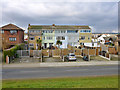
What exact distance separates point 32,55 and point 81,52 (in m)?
12.8

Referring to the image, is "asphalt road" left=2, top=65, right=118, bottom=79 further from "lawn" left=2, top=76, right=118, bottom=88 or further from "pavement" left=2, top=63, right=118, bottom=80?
"lawn" left=2, top=76, right=118, bottom=88

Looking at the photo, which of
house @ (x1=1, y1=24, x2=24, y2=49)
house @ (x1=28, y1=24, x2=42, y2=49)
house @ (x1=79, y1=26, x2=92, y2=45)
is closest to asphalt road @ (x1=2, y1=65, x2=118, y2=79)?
house @ (x1=1, y1=24, x2=24, y2=49)

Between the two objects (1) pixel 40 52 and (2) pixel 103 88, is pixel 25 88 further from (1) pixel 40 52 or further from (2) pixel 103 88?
(1) pixel 40 52

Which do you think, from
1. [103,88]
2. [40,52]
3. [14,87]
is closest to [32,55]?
[40,52]

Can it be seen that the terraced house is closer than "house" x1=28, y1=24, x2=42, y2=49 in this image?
No

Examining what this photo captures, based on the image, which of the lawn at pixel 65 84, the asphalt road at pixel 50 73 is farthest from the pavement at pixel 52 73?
the lawn at pixel 65 84

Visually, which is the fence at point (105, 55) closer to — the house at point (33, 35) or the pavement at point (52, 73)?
the pavement at point (52, 73)

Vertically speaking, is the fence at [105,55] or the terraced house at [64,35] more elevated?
the terraced house at [64,35]

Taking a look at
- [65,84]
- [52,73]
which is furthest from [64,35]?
[65,84]

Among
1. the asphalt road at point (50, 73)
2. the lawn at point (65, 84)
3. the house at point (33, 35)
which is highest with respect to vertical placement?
the house at point (33, 35)

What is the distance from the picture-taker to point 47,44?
155ft

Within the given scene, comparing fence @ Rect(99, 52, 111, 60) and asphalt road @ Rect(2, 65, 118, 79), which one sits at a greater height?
fence @ Rect(99, 52, 111, 60)

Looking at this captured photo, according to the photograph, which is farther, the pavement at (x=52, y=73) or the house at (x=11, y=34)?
the house at (x=11, y=34)

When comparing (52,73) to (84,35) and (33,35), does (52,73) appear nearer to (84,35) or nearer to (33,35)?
(33,35)
